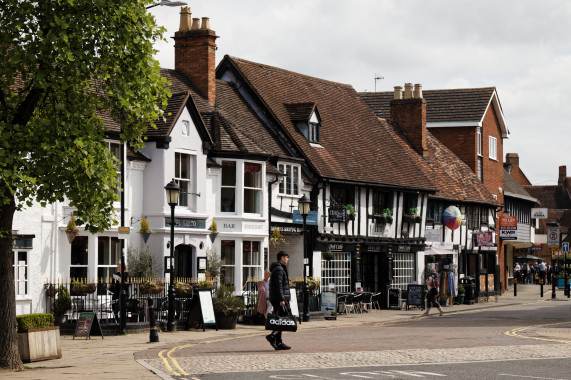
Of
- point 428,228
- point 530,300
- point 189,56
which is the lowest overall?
point 530,300

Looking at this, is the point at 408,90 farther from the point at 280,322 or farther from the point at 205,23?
the point at 280,322

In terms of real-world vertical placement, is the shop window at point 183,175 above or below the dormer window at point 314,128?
below

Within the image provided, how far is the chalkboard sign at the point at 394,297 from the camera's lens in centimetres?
4239

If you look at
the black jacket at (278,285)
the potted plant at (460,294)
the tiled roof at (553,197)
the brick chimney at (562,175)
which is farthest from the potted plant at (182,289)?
the brick chimney at (562,175)

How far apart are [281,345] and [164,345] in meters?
3.45

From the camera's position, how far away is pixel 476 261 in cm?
5281

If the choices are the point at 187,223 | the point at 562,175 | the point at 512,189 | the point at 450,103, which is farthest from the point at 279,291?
the point at 562,175

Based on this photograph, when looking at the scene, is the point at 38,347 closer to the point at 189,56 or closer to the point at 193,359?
the point at 193,359

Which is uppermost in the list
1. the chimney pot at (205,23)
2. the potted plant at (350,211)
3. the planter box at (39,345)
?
the chimney pot at (205,23)

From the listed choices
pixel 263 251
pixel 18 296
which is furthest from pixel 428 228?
pixel 18 296

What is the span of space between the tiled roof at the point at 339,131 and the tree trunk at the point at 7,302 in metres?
21.4

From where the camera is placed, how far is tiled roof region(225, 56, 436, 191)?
132 feet

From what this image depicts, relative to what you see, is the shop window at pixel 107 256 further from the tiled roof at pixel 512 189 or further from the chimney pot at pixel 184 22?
the tiled roof at pixel 512 189

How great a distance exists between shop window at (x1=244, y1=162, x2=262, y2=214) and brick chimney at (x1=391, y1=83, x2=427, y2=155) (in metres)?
16.7
